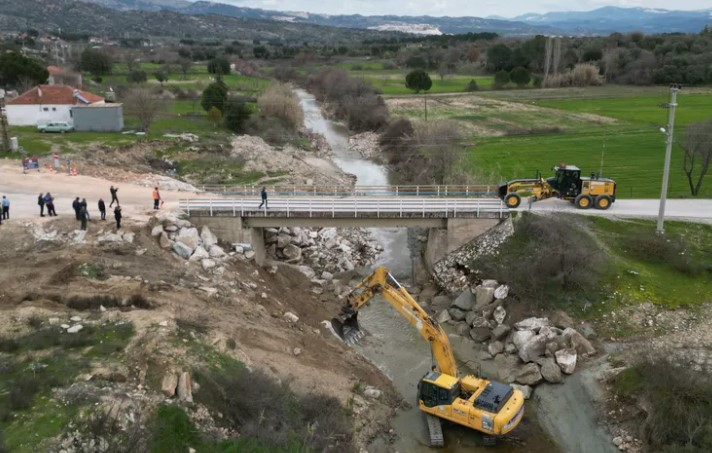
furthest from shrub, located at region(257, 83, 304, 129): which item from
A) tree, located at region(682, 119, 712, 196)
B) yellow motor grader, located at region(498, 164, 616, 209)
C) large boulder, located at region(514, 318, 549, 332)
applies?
large boulder, located at region(514, 318, 549, 332)

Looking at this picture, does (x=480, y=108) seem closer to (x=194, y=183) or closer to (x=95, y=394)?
(x=194, y=183)

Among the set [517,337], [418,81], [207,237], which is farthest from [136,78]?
[517,337]

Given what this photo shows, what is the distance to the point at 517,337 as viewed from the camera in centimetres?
2586

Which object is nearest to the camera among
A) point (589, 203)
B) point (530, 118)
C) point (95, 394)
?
point (95, 394)

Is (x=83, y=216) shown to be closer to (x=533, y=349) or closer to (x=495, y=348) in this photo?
(x=495, y=348)

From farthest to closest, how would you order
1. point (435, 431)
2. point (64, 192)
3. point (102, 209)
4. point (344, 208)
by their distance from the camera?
point (64, 192) < point (344, 208) < point (102, 209) < point (435, 431)

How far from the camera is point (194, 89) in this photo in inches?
3285

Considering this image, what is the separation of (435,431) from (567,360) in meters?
7.00

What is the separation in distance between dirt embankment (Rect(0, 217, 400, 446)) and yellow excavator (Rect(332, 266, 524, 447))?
1.85 m

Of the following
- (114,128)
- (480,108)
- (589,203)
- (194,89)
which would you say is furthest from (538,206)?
(194,89)

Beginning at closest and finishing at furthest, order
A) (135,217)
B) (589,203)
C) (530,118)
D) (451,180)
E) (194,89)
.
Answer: (135,217), (589,203), (451,180), (530,118), (194,89)

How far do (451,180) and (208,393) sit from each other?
28.4 metres

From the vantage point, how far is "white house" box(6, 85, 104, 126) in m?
50.2

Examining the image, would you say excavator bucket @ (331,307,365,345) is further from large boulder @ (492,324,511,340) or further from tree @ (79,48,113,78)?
tree @ (79,48,113,78)
